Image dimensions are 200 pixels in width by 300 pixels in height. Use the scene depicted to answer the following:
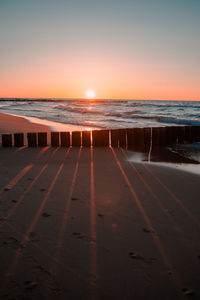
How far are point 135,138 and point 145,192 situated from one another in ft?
13.0

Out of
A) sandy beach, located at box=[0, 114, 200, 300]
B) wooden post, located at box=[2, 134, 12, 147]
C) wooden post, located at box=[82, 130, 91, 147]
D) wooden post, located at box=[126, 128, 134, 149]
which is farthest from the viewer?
wooden post, located at box=[126, 128, 134, 149]

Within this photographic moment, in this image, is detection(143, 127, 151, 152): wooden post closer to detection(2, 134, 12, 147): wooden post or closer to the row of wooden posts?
the row of wooden posts

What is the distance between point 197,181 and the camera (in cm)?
394

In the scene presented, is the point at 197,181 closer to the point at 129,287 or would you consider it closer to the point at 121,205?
the point at 121,205

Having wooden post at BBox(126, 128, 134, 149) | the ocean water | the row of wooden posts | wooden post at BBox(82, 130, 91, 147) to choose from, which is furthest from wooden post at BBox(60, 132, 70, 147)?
the ocean water

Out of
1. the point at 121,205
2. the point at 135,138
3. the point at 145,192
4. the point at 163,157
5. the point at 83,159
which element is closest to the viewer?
the point at 121,205

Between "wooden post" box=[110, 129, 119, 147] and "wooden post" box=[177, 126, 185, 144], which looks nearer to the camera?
"wooden post" box=[110, 129, 119, 147]

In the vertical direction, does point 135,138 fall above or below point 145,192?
above

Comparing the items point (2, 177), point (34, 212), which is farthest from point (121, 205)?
point (2, 177)

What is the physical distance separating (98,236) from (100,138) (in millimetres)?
4767

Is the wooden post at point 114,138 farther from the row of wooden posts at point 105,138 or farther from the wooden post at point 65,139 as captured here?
the wooden post at point 65,139

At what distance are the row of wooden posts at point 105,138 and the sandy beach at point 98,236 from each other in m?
2.59

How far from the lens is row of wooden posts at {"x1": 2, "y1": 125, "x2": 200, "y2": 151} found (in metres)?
6.59

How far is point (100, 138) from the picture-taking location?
6789 millimetres
